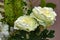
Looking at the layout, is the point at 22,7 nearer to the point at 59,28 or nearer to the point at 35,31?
the point at 35,31

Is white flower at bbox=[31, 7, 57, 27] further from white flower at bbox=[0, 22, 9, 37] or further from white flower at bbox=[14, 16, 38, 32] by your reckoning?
white flower at bbox=[0, 22, 9, 37]

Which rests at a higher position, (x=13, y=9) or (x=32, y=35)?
(x=13, y=9)

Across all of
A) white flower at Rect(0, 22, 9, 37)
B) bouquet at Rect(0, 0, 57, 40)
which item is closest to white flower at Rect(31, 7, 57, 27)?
bouquet at Rect(0, 0, 57, 40)

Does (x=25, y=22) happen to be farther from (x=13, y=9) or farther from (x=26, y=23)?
(x=13, y=9)

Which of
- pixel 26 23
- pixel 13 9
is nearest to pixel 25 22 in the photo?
pixel 26 23

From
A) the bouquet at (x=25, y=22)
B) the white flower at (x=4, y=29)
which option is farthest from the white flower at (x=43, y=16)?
the white flower at (x=4, y=29)

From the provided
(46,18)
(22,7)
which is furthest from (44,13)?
(22,7)

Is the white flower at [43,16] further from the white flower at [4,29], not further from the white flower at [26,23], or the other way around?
the white flower at [4,29]
